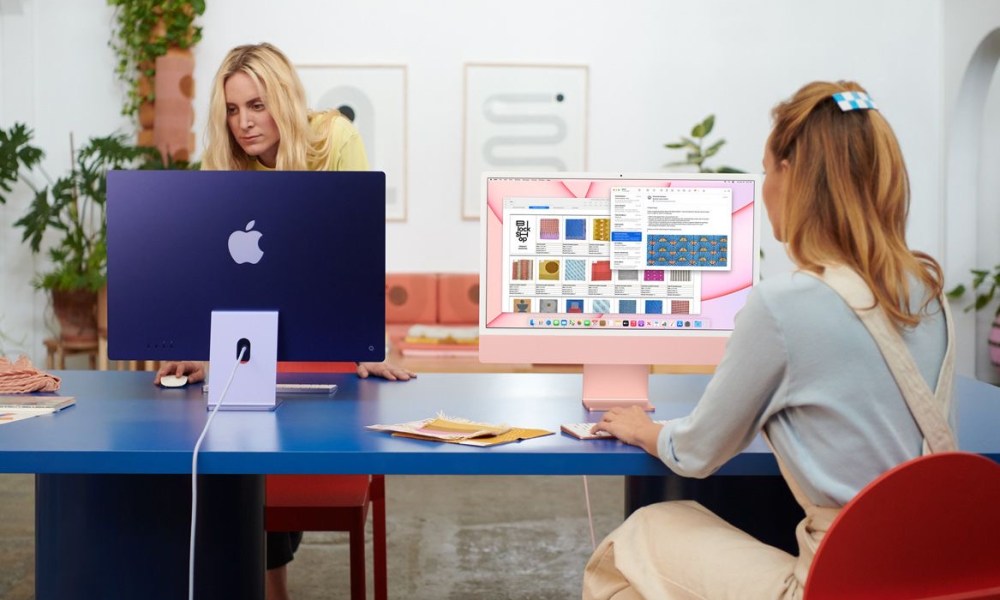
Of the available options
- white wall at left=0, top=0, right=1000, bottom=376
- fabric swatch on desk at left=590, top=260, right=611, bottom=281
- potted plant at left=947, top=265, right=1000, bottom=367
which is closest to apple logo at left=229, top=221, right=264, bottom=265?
fabric swatch on desk at left=590, top=260, right=611, bottom=281

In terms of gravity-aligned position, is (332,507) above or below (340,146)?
below

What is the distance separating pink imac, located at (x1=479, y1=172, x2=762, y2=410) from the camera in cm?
210

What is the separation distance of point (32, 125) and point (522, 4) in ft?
10.7

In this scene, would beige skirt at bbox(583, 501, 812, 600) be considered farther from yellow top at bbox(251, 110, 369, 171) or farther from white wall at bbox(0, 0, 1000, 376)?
white wall at bbox(0, 0, 1000, 376)

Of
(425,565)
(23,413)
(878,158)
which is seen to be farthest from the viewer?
(425,565)

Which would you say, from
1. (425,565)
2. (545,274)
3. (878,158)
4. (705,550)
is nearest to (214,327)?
(545,274)

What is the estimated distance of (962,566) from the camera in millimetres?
1326

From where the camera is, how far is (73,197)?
635 cm

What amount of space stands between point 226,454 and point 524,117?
5.22 m

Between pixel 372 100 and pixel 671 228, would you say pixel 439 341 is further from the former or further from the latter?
pixel 671 228

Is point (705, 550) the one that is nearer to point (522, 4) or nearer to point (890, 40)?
point (522, 4)

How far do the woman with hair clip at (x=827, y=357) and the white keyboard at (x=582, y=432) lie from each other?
10.3 inches

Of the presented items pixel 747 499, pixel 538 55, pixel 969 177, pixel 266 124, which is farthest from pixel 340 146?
pixel 969 177

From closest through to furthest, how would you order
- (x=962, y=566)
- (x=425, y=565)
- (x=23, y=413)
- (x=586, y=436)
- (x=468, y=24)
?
(x=962, y=566) → (x=586, y=436) → (x=23, y=413) → (x=425, y=565) → (x=468, y=24)
